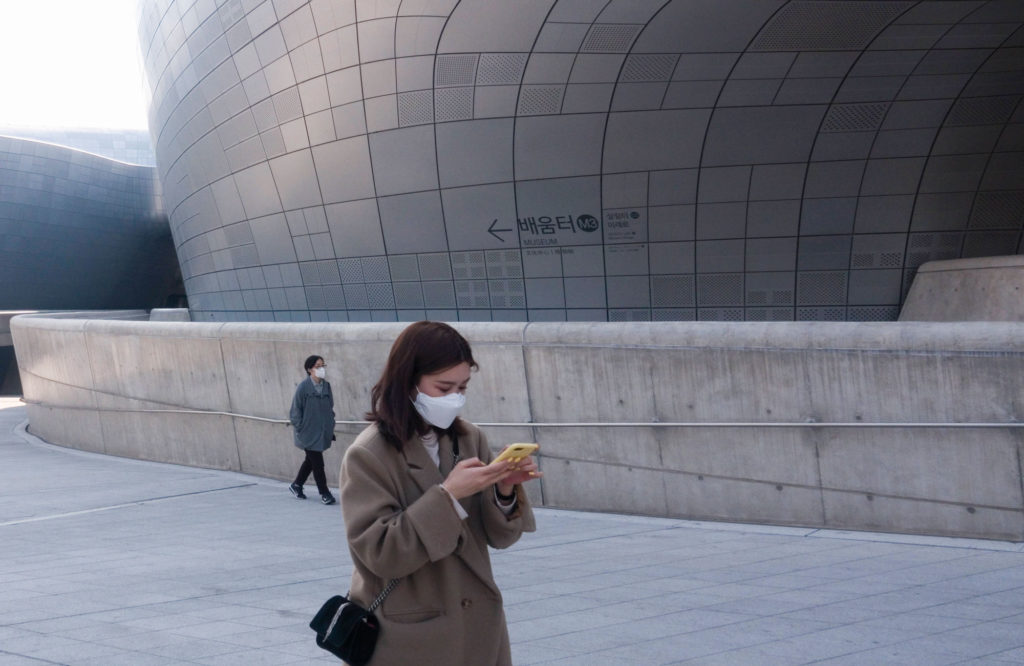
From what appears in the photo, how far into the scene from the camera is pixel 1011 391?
23.1 ft

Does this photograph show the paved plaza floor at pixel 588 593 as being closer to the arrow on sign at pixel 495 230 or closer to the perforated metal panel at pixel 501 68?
the perforated metal panel at pixel 501 68

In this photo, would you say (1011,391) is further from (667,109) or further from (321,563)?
(667,109)

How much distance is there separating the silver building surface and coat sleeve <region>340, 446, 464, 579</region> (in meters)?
14.8

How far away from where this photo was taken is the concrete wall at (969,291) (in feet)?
53.6

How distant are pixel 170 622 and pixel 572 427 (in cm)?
434

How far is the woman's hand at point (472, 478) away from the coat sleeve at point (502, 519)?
18 centimetres

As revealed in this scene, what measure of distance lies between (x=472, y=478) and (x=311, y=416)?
28.5ft

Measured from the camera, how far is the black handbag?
2680 millimetres

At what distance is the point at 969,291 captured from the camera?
693 inches

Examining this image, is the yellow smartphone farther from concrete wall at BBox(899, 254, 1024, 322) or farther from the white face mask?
concrete wall at BBox(899, 254, 1024, 322)

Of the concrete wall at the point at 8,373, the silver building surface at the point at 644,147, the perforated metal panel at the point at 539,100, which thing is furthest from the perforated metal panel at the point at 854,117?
the concrete wall at the point at 8,373

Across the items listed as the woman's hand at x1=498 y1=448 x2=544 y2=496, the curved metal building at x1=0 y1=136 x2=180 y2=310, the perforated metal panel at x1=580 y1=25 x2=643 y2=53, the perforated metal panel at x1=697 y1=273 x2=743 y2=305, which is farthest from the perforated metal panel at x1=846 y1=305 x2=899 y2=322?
the curved metal building at x1=0 y1=136 x2=180 y2=310

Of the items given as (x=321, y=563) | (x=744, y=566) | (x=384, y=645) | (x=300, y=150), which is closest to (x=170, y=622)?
(x=321, y=563)

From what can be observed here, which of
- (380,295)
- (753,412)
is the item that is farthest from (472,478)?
(380,295)
